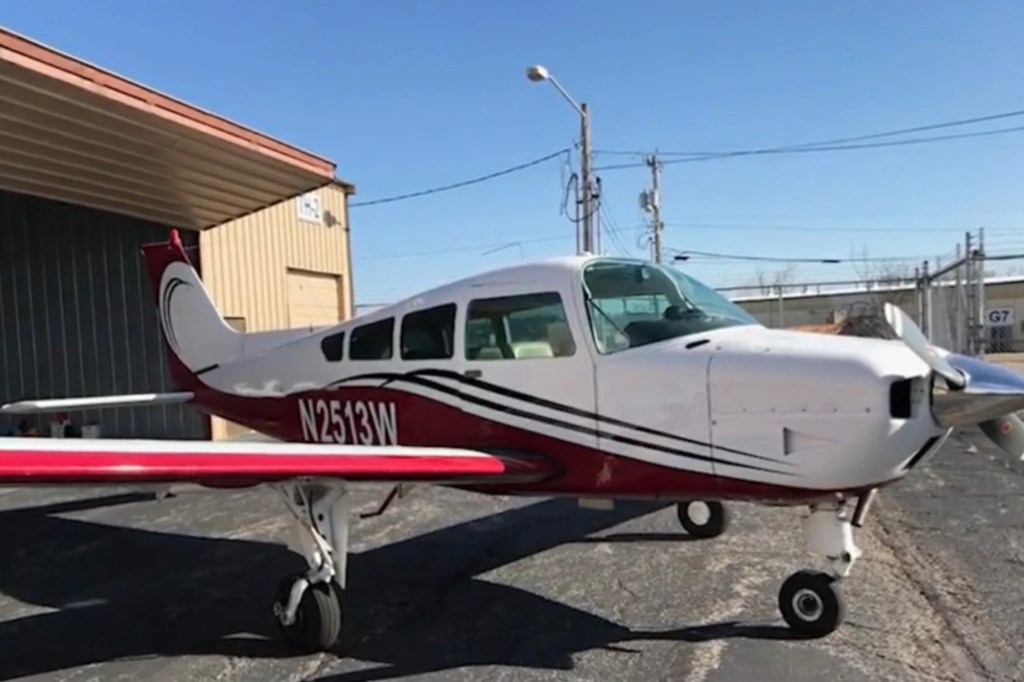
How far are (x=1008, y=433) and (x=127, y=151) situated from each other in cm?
949

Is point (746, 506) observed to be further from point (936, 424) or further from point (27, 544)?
point (27, 544)

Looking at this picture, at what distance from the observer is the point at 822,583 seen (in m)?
4.20

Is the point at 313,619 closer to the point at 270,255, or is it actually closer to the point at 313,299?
the point at 270,255

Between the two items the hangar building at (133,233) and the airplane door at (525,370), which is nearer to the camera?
the airplane door at (525,370)

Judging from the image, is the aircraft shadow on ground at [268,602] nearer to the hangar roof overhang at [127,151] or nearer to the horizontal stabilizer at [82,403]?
the horizontal stabilizer at [82,403]

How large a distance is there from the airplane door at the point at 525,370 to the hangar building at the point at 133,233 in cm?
527

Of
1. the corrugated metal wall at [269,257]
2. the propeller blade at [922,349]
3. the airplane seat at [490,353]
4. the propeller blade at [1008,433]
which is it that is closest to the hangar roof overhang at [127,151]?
the corrugated metal wall at [269,257]

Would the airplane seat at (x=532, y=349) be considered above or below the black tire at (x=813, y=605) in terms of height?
above

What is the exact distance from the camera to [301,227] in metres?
15.7

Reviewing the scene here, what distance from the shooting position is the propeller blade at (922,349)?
392cm

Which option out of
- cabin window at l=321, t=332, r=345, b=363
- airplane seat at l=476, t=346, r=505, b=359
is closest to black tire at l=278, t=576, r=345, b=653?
airplane seat at l=476, t=346, r=505, b=359

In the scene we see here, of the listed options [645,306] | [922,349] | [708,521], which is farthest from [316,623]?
[922,349]

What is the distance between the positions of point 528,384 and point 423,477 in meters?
0.97

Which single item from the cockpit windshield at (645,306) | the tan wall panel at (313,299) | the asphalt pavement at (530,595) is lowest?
the asphalt pavement at (530,595)
